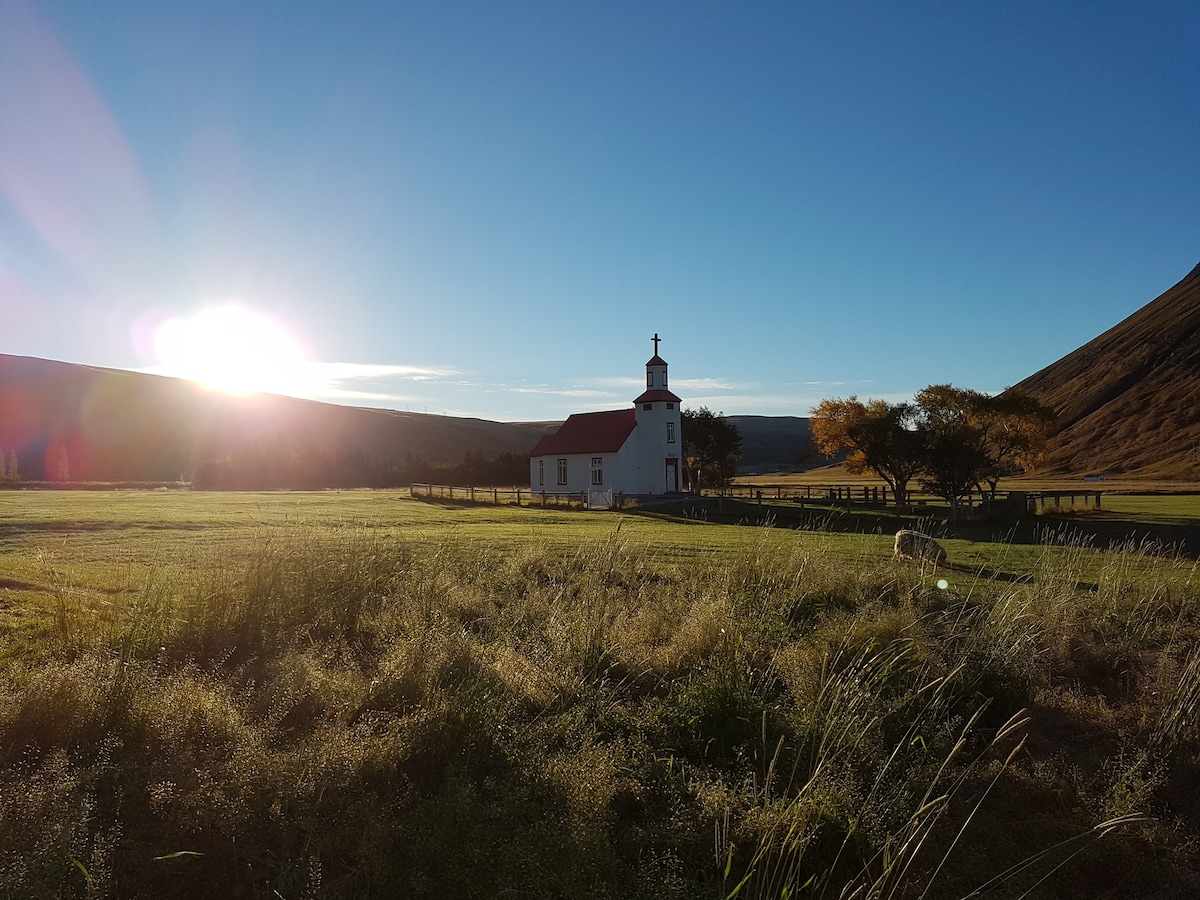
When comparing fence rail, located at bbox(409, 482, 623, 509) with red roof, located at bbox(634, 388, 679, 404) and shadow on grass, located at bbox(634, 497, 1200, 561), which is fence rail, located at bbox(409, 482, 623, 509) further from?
red roof, located at bbox(634, 388, 679, 404)

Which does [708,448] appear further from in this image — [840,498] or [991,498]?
[991,498]

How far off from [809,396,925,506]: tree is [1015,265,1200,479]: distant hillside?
51384 millimetres

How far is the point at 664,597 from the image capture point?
445 inches

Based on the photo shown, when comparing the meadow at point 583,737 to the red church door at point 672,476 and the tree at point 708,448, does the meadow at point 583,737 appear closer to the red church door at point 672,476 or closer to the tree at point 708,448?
the red church door at point 672,476

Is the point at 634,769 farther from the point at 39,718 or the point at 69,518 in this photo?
the point at 69,518

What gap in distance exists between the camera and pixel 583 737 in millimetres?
6758

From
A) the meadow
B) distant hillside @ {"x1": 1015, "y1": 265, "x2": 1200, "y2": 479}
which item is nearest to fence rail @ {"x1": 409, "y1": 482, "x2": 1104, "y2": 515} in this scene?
the meadow

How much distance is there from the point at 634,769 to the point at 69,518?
84.7 feet

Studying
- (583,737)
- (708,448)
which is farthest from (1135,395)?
(583,737)

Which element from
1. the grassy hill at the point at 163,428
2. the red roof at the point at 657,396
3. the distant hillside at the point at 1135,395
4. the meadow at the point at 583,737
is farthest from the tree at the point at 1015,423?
the grassy hill at the point at 163,428

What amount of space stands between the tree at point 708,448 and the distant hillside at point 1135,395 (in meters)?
46.9

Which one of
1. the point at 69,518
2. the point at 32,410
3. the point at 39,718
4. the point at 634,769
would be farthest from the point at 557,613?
the point at 32,410

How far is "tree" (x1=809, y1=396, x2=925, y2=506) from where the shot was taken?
132ft

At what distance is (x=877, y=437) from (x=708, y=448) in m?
20.2
